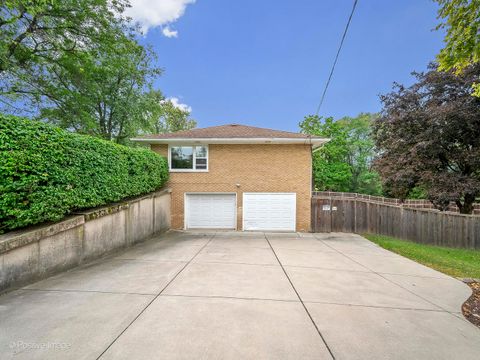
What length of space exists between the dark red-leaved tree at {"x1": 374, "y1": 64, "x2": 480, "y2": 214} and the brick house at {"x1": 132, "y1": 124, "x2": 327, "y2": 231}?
6234mm

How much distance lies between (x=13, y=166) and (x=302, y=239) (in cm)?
882

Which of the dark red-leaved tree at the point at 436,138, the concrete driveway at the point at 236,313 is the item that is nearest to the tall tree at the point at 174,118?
the dark red-leaved tree at the point at 436,138

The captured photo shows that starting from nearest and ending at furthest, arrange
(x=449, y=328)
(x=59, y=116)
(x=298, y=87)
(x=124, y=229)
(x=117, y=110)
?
(x=449, y=328), (x=124, y=229), (x=59, y=116), (x=117, y=110), (x=298, y=87)

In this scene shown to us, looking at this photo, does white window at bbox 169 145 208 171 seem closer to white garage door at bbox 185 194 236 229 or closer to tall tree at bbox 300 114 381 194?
white garage door at bbox 185 194 236 229

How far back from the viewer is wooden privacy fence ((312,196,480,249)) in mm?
9672

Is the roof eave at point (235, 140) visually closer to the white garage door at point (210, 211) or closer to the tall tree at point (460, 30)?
the white garage door at point (210, 211)

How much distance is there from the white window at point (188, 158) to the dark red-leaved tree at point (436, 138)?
35.4 feet

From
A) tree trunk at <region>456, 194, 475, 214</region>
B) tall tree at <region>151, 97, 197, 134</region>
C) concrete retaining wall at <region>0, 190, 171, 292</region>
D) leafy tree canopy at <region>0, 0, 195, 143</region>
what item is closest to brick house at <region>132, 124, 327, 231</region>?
concrete retaining wall at <region>0, 190, 171, 292</region>

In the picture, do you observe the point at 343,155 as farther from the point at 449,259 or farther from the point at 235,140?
the point at 449,259

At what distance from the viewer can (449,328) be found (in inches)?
120

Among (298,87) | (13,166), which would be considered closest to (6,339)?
(13,166)

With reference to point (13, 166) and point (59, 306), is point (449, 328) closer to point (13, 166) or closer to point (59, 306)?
point (59, 306)

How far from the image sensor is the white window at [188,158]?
447 inches

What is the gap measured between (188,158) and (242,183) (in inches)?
118
